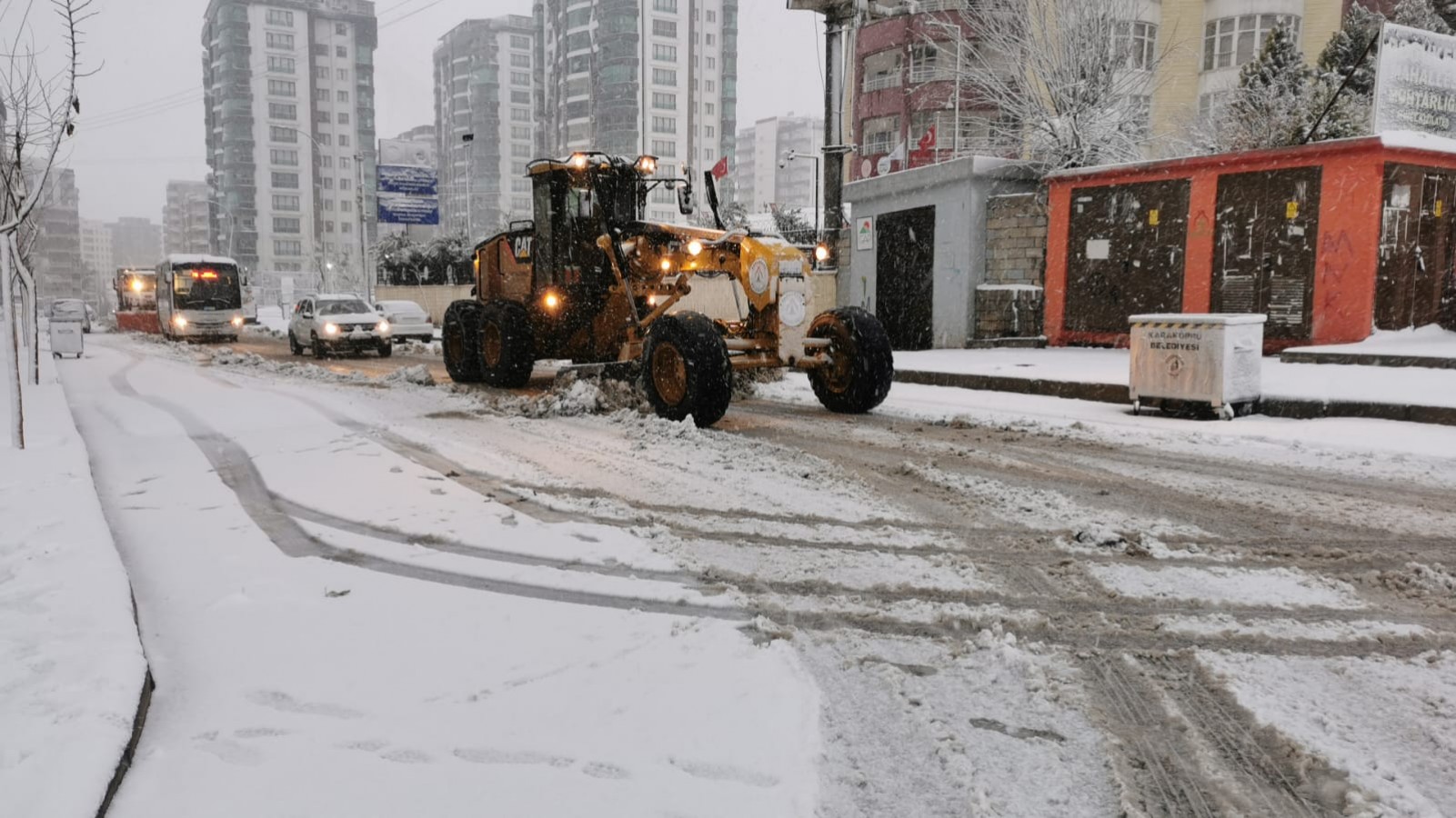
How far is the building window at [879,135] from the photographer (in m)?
44.3

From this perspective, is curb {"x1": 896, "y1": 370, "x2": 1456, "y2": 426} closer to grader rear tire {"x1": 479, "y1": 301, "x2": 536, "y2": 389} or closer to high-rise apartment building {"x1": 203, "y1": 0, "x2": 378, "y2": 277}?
grader rear tire {"x1": 479, "y1": 301, "x2": 536, "y2": 389}

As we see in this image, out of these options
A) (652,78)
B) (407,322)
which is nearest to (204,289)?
(407,322)

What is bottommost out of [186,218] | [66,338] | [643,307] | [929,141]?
[66,338]

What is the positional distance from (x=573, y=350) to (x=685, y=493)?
6175 millimetres

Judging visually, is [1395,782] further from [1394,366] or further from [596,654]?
[1394,366]

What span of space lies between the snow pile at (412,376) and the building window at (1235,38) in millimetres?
33636

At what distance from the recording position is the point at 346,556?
4.73 meters

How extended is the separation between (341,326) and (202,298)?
46.5ft

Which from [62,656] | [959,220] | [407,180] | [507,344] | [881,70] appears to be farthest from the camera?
[881,70]

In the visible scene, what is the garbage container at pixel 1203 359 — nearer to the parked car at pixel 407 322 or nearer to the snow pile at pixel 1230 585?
the snow pile at pixel 1230 585

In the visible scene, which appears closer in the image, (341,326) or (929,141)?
(341,326)

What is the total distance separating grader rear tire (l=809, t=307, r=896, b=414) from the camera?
31.8ft

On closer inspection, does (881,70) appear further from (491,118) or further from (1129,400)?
(491,118)

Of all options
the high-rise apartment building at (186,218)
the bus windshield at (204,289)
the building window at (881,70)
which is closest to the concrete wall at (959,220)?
the bus windshield at (204,289)
